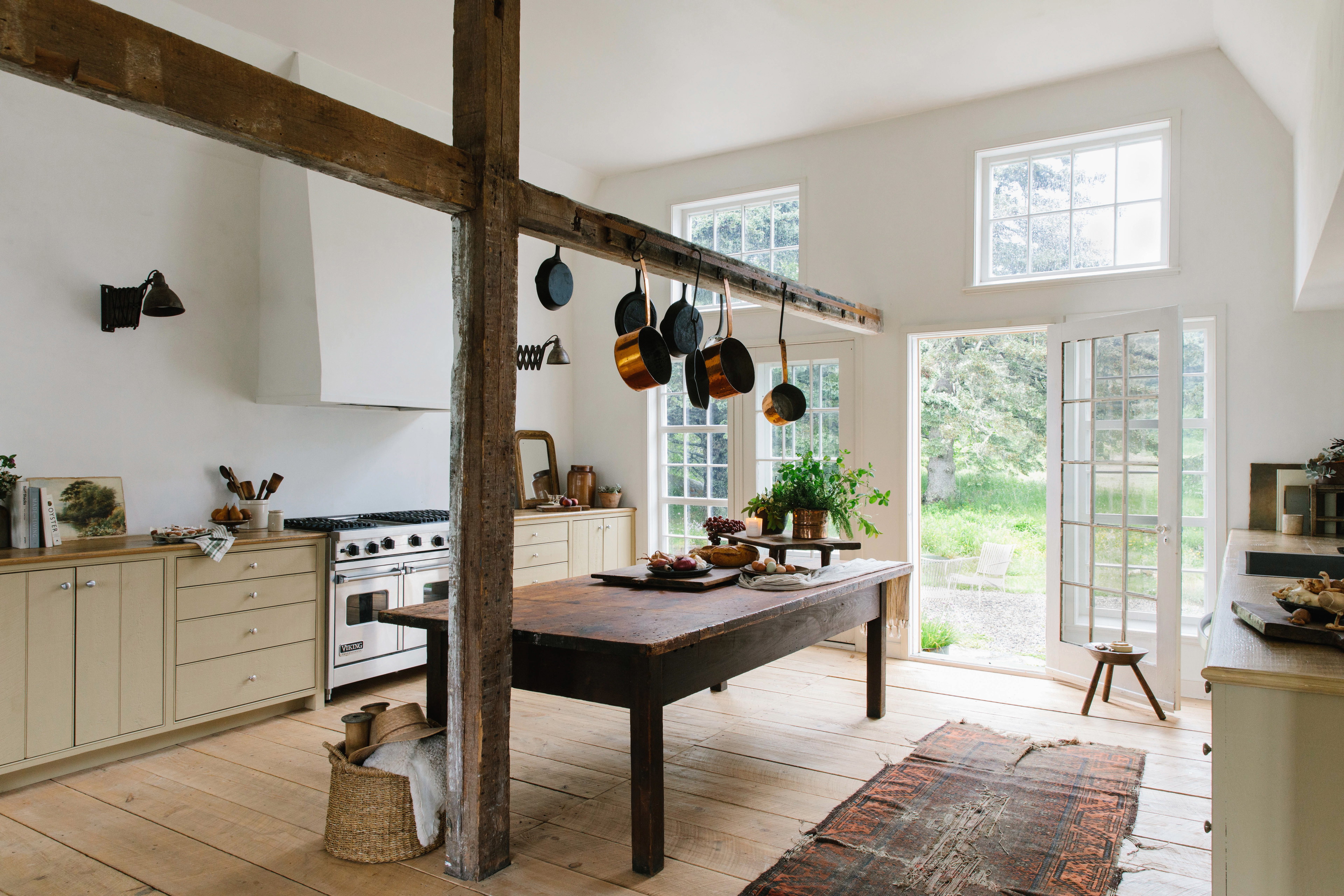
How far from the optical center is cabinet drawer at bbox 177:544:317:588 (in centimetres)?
404

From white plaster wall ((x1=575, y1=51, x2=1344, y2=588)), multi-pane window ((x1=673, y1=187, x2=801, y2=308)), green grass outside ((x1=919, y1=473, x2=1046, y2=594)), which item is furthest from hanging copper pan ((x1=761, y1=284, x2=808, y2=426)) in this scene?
green grass outside ((x1=919, y1=473, x2=1046, y2=594))

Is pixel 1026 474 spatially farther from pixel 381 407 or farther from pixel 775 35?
pixel 381 407

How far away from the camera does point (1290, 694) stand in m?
1.85

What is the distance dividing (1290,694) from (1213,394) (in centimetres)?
356

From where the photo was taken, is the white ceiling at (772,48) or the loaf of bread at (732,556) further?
the white ceiling at (772,48)

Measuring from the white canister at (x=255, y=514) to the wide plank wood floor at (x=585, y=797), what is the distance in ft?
3.45

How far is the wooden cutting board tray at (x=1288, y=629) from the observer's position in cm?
211

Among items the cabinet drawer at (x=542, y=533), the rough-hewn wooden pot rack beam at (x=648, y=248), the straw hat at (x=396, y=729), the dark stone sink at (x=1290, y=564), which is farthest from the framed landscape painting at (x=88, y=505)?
the dark stone sink at (x=1290, y=564)

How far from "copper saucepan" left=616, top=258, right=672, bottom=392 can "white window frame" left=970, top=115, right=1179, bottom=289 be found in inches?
118

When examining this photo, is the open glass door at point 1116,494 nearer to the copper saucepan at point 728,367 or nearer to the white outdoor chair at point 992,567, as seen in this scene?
the copper saucepan at point 728,367

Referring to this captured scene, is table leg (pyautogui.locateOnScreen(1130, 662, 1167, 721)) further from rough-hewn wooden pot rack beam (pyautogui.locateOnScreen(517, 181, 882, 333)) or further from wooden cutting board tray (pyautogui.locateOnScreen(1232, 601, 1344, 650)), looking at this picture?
rough-hewn wooden pot rack beam (pyautogui.locateOnScreen(517, 181, 882, 333))

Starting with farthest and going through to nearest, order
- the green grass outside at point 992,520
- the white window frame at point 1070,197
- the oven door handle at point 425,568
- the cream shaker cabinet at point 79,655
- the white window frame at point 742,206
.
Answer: the green grass outside at point 992,520 → the white window frame at point 742,206 → the oven door handle at point 425,568 → the white window frame at point 1070,197 → the cream shaker cabinet at point 79,655

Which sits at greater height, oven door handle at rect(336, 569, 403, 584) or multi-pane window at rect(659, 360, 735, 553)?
multi-pane window at rect(659, 360, 735, 553)

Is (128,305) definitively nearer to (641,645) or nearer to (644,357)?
(644,357)
